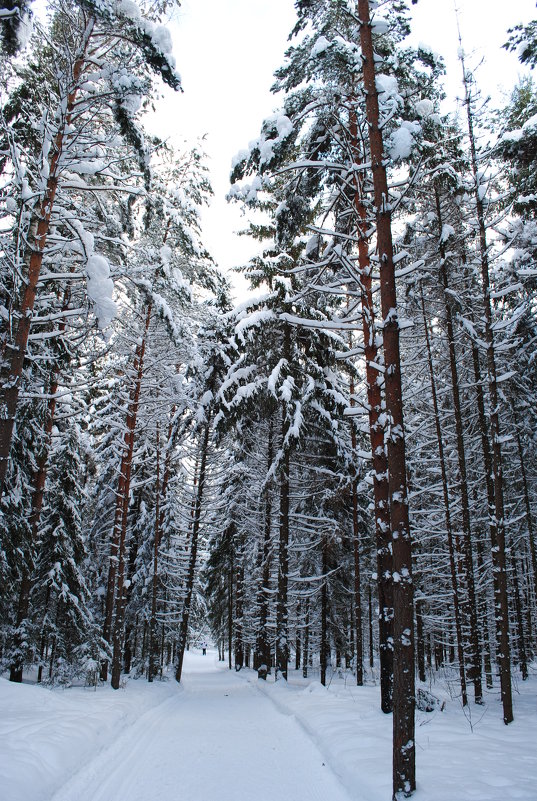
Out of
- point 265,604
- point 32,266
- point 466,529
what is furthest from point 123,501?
point 466,529

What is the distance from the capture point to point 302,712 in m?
9.44

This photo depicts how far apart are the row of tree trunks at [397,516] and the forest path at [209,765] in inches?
40.6

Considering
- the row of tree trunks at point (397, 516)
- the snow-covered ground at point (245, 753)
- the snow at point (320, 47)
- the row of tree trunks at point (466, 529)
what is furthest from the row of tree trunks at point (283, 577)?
the row of tree trunks at point (397, 516)

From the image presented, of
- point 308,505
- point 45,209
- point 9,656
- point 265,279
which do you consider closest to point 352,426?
point 308,505

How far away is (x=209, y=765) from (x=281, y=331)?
1277 cm

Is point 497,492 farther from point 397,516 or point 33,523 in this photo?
point 33,523

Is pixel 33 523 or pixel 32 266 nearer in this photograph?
pixel 32 266

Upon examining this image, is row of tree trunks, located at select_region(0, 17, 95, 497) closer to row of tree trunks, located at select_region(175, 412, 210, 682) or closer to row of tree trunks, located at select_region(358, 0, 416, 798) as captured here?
row of tree trunks, located at select_region(358, 0, 416, 798)

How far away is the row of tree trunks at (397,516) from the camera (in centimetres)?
468

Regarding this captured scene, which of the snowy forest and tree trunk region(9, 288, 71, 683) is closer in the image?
the snowy forest

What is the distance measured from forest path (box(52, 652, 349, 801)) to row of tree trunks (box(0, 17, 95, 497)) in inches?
166

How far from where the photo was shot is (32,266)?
7363 mm

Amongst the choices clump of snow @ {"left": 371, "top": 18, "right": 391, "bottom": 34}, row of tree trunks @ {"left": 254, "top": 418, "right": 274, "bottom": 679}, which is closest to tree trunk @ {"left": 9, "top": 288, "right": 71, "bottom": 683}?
row of tree trunks @ {"left": 254, "top": 418, "right": 274, "bottom": 679}

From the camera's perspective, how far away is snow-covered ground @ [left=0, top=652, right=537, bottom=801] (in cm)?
482
